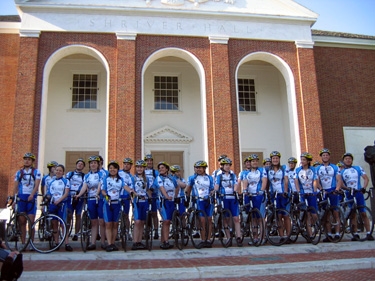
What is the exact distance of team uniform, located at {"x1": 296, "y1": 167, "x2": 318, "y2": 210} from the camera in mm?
8711

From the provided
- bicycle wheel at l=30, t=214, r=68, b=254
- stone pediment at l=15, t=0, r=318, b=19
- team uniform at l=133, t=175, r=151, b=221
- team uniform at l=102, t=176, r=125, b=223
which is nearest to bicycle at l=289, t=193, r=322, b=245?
team uniform at l=133, t=175, r=151, b=221

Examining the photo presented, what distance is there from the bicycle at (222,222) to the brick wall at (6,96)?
1110 centimetres

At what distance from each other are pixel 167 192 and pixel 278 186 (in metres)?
2.65

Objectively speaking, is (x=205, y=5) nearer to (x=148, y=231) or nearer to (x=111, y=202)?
(x=111, y=202)

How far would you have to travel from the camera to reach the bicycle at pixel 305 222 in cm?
821

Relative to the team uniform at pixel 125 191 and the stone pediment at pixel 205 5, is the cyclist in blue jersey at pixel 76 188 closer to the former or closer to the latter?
the team uniform at pixel 125 191

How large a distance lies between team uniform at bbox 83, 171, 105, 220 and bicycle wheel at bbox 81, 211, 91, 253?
166 millimetres

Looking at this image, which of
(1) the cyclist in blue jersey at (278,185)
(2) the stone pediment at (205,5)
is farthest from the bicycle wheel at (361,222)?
(2) the stone pediment at (205,5)

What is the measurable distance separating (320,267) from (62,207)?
5417 millimetres

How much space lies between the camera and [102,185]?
7816 millimetres

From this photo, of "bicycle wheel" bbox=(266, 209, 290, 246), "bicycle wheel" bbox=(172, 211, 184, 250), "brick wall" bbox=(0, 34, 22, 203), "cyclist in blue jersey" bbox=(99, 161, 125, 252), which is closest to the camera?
"cyclist in blue jersey" bbox=(99, 161, 125, 252)

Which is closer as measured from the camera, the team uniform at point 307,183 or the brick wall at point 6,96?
the team uniform at point 307,183

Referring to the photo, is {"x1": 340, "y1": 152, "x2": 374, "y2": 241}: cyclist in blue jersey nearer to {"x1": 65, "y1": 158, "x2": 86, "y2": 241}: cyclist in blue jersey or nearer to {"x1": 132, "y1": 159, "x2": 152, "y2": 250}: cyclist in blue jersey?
{"x1": 132, "y1": 159, "x2": 152, "y2": 250}: cyclist in blue jersey

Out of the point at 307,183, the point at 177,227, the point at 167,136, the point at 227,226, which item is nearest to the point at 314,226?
the point at 307,183
